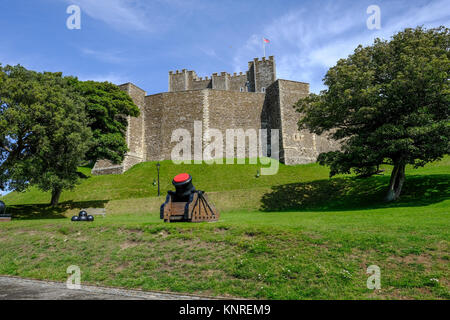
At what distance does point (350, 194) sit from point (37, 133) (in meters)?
19.1

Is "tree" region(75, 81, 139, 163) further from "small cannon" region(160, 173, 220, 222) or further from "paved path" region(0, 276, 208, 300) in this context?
"paved path" region(0, 276, 208, 300)

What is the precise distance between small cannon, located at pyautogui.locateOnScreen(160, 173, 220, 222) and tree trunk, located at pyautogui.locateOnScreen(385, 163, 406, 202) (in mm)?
10405

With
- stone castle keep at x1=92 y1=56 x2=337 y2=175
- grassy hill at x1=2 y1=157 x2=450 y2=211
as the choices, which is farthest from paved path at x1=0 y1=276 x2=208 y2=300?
stone castle keep at x1=92 y1=56 x2=337 y2=175

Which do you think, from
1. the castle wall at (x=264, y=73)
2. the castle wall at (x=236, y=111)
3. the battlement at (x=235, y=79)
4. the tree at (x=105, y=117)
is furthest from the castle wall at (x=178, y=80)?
the tree at (x=105, y=117)

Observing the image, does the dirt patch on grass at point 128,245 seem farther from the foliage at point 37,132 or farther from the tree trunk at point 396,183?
the tree trunk at point 396,183

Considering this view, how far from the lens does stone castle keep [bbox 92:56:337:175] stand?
117ft

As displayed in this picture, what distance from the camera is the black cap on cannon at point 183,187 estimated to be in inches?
471

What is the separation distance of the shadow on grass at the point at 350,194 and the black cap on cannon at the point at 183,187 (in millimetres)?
7886

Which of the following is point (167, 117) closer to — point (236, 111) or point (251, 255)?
point (236, 111)

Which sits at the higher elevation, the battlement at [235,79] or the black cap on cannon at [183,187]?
the battlement at [235,79]

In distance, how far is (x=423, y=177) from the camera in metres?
19.3

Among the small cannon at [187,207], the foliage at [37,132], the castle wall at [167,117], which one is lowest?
the small cannon at [187,207]

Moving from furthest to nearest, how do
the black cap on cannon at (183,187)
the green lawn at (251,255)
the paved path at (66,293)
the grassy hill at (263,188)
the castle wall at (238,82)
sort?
the castle wall at (238,82)
the grassy hill at (263,188)
the black cap on cannon at (183,187)
the green lawn at (251,255)
the paved path at (66,293)
